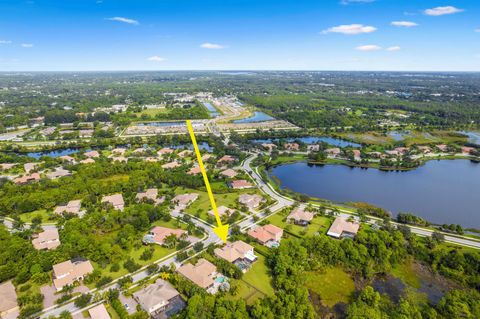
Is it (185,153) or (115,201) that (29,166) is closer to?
(115,201)

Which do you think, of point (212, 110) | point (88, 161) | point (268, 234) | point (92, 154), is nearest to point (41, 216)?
point (88, 161)

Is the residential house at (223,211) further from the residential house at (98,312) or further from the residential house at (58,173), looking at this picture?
the residential house at (58,173)

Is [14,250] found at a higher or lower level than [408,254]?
higher

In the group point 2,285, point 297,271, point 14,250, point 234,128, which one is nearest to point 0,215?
point 14,250

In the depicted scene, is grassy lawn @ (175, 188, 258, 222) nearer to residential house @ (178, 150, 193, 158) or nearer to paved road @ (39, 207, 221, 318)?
paved road @ (39, 207, 221, 318)

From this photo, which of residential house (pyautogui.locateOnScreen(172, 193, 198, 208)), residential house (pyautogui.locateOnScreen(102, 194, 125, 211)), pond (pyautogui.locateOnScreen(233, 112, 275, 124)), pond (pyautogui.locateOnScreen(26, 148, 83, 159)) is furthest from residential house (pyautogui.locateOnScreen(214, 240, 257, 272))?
pond (pyautogui.locateOnScreen(233, 112, 275, 124))

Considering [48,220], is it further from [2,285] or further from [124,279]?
[124,279]

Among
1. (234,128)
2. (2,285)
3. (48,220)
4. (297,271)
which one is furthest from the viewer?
(234,128)
